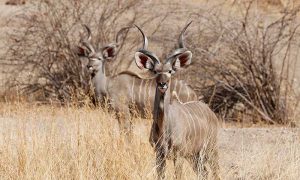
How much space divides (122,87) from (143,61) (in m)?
3.08

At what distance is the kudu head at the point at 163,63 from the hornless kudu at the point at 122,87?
2.41 meters

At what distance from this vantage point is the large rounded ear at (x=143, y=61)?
5.94 m

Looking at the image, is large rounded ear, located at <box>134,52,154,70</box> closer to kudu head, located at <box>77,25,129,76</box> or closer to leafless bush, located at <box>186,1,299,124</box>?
kudu head, located at <box>77,25,129,76</box>

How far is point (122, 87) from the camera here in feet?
30.1

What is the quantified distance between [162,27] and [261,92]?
2.36 meters

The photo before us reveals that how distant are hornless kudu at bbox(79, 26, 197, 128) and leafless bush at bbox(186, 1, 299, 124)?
150 centimetres

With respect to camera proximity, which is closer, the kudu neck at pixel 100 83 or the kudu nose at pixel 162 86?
the kudu nose at pixel 162 86

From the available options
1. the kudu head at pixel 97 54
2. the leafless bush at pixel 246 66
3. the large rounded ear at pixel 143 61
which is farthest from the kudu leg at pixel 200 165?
the leafless bush at pixel 246 66

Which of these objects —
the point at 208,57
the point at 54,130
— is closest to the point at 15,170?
the point at 54,130

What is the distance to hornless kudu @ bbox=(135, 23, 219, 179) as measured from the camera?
5.64 metres

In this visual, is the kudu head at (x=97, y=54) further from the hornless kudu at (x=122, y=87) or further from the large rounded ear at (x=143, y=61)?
the large rounded ear at (x=143, y=61)

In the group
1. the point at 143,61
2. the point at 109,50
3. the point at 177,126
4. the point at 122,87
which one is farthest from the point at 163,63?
the point at 109,50

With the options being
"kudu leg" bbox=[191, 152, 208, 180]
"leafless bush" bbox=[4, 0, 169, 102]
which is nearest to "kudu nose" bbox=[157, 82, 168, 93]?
"kudu leg" bbox=[191, 152, 208, 180]

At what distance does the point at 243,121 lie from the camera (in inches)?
419
